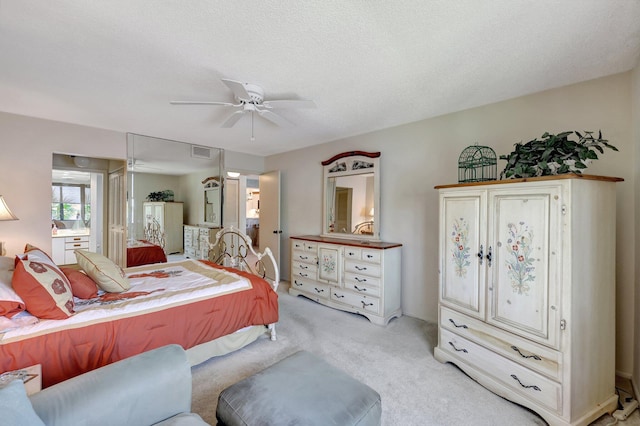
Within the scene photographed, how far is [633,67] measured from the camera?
2146mm

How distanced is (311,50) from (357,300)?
9.19 ft

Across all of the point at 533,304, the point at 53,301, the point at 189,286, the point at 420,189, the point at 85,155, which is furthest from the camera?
the point at 85,155

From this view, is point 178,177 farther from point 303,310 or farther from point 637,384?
point 637,384

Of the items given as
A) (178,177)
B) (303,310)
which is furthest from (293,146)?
(303,310)

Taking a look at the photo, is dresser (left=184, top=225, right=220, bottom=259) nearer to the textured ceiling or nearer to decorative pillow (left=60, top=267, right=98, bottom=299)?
the textured ceiling

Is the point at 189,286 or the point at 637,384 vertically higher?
the point at 189,286

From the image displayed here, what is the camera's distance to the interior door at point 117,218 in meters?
4.12

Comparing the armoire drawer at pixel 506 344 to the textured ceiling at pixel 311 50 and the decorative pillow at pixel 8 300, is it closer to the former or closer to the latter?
the textured ceiling at pixel 311 50

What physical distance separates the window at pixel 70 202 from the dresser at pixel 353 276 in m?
3.08

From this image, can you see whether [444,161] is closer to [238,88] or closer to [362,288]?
[362,288]

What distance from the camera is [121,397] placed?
115cm

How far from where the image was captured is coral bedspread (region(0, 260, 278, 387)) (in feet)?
5.17

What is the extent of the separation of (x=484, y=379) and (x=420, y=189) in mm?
2054

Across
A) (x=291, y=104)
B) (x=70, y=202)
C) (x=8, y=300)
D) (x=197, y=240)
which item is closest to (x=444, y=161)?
(x=291, y=104)
